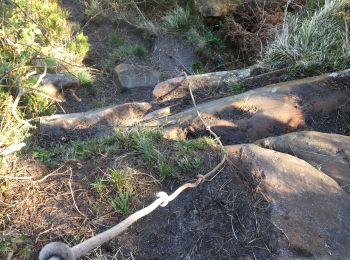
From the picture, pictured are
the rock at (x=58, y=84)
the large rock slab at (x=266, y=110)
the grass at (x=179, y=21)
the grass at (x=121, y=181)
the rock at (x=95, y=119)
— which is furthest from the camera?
the grass at (x=179, y=21)

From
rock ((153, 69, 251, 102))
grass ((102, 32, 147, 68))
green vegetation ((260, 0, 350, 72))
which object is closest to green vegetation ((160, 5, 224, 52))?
grass ((102, 32, 147, 68))

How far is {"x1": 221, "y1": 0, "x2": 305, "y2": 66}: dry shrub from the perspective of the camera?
239 inches

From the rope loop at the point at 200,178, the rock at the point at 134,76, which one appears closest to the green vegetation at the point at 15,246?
the rope loop at the point at 200,178

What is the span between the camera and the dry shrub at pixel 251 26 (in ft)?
19.9

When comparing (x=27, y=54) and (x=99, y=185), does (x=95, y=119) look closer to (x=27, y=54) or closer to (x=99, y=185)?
(x=27, y=54)

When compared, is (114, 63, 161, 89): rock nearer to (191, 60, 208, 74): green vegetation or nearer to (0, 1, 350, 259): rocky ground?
(191, 60, 208, 74): green vegetation

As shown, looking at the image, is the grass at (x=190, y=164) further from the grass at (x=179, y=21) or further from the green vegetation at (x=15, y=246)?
the grass at (x=179, y=21)

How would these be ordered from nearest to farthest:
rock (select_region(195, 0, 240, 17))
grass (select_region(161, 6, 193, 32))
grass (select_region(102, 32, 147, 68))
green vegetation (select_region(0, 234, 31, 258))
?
1. green vegetation (select_region(0, 234, 31, 258))
2. rock (select_region(195, 0, 240, 17))
3. grass (select_region(102, 32, 147, 68))
4. grass (select_region(161, 6, 193, 32))

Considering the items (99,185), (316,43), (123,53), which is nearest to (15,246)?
(99,185)

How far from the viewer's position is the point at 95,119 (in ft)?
15.6

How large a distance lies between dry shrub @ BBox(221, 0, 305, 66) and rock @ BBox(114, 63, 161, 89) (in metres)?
1.25

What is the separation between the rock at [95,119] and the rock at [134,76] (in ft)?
3.95

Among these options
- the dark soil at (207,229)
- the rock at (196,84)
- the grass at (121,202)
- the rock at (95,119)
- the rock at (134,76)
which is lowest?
the rock at (134,76)

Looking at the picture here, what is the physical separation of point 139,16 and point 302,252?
18.1 ft
